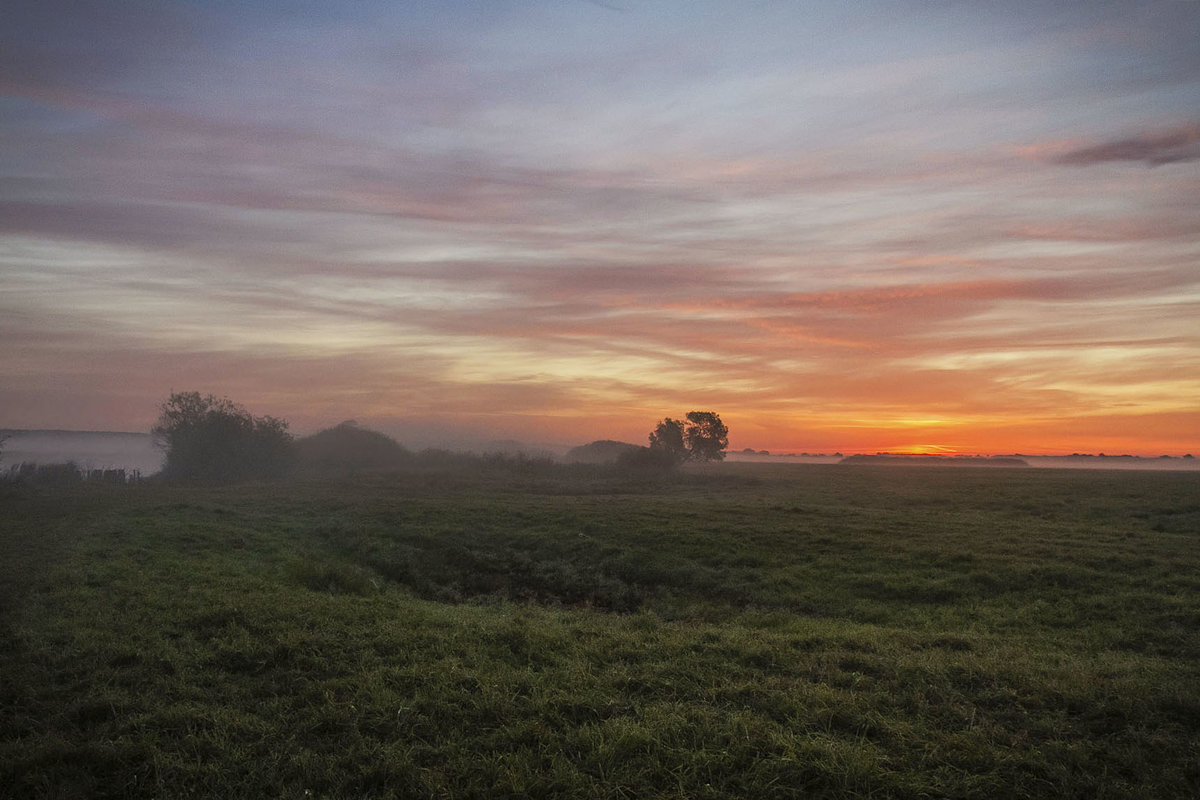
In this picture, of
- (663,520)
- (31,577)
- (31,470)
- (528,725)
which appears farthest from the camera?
(31,470)

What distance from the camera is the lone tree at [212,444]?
221 feet

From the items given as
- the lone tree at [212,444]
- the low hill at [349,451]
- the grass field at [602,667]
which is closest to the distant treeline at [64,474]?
the lone tree at [212,444]

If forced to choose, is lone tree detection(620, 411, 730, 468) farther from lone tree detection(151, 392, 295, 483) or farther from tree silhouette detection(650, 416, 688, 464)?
lone tree detection(151, 392, 295, 483)

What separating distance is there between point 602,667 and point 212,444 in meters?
70.3

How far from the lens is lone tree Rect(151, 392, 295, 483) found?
221 ft

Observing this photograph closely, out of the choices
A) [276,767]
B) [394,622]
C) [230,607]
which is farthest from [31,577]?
[276,767]

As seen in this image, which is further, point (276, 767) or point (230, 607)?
point (230, 607)

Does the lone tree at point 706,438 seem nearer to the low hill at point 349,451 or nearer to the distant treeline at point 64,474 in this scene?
the low hill at point 349,451

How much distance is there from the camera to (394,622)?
14.4 meters

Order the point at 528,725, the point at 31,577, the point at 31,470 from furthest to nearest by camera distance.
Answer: the point at 31,470 → the point at 31,577 → the point at 528,725

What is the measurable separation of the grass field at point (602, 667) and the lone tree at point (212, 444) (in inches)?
1760

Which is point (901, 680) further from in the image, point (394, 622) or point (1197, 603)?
point (1197, 603)

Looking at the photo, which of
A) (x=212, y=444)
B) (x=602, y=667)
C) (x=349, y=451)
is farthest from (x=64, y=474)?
(x=602, y=667)

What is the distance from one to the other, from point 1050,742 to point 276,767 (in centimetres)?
1036
